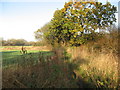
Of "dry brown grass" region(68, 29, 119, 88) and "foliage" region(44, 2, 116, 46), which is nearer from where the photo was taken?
"dry brown grass" region(68, 29, 119, 88)

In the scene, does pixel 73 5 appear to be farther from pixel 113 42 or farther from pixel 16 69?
pixel 16 69

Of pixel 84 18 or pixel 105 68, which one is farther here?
pixel 84 18

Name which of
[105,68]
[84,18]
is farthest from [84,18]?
[105,68]

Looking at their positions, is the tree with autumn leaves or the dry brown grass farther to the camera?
the tree with autumn leaves

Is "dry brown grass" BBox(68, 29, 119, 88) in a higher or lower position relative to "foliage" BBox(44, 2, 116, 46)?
lower

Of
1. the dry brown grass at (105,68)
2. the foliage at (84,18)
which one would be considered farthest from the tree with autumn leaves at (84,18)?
the dry brown grass at (105,68)

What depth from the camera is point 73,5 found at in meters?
7.77

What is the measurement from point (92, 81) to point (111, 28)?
358 centimetres

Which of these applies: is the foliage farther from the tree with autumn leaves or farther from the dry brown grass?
the dry brown grass

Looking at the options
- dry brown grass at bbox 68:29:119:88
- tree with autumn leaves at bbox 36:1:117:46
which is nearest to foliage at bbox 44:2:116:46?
tree with autumn leaves at bbox 36:1:117:46

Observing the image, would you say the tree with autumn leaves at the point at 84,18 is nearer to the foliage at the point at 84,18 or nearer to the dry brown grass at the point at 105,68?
the foliage at the point at 84,18

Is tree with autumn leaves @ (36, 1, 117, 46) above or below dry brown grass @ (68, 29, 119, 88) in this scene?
above

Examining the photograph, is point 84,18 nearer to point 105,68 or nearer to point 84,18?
point 84,18

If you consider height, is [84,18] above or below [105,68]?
above
